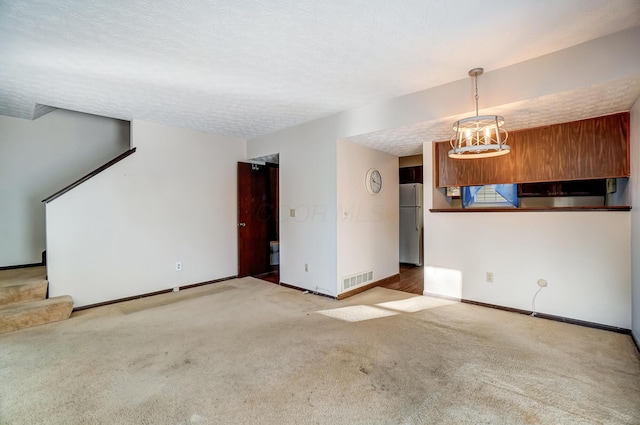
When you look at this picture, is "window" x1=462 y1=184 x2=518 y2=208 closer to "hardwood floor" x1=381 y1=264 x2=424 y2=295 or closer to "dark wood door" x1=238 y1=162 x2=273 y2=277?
"hardwood floor" x1=381 y1=264 x2=424 y2=295

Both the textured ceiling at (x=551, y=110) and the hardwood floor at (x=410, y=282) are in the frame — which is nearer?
the textured ceiling at (x=551, y=110)

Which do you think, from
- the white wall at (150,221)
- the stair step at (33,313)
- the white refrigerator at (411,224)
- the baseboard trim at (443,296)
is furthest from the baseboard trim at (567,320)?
the stair step at (33,313)

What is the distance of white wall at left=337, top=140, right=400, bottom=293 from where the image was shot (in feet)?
12.9

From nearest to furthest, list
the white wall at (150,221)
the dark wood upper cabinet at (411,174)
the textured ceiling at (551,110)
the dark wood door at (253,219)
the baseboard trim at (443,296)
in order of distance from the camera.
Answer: the textured ceiling at (551,110) < the white wall at (150,221) < the baseboard trim at (443,296) < the dark wood door at (253,219) < the dark wood upper cabinet at (411,174)

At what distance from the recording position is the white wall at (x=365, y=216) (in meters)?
3.92

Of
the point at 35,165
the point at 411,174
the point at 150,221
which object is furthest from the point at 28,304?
the point at 411,174

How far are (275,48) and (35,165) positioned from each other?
4.02 m

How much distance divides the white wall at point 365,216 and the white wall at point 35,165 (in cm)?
377

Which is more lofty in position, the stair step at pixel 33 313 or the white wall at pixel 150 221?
the white wall at pixel 150 221

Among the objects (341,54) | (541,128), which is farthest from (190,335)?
(541,128)

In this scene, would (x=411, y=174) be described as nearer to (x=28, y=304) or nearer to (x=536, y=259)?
(x=536, y=259)

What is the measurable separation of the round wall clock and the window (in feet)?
3.94

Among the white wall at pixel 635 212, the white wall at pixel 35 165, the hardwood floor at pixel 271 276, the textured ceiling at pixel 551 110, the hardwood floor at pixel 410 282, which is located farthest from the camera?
the hardwood floor at pixel 271 276

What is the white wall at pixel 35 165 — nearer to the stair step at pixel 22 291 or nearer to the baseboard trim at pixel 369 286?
the stair step at pixel 22 291
